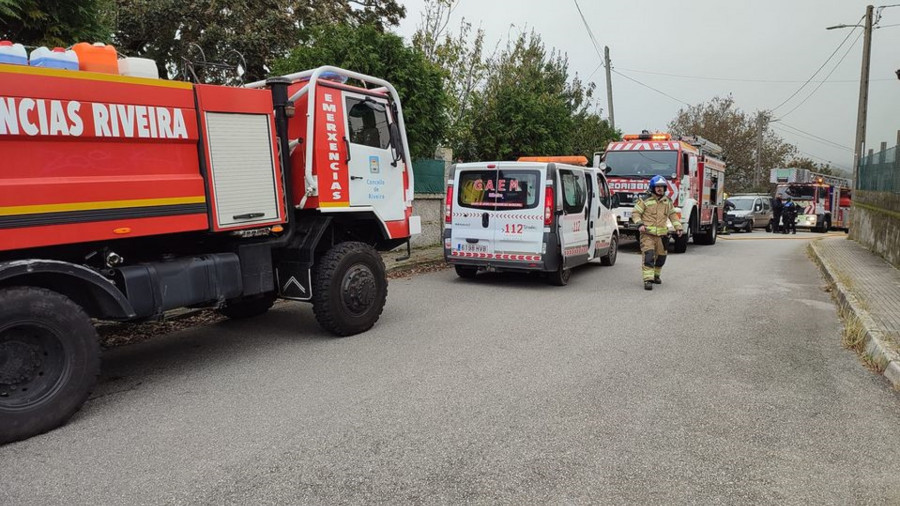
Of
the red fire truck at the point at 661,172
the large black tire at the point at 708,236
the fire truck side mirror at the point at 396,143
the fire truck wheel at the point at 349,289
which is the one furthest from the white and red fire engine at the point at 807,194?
the fire truck wheel at the point at 349,289

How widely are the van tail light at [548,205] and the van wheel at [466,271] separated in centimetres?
173

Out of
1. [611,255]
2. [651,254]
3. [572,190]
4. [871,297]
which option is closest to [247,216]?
[572,190]

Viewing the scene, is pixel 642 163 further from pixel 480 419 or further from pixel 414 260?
pixel 480 419

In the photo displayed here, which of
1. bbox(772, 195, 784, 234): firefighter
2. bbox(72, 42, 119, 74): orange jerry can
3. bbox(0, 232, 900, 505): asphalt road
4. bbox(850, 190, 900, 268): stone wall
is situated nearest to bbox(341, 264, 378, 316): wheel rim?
bbox(0, 232, 900, 505): asphalt road

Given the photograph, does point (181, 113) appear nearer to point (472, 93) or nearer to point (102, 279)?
point (102, 279)

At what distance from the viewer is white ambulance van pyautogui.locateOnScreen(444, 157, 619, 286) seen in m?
9.08

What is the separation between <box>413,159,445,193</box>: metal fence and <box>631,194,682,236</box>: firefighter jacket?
5.13 metres

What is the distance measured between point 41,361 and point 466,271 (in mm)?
7032

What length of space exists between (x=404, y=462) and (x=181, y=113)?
3.15 metres

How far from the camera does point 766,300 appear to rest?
27.9ft

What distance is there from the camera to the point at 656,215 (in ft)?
31.6

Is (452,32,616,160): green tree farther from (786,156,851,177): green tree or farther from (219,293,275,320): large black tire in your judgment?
(786,156,851,177): green tree

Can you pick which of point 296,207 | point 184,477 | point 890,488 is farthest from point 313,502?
point 296,207

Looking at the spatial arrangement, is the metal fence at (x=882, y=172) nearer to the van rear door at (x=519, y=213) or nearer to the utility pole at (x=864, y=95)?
the utility pole at (x=864, y=95)
